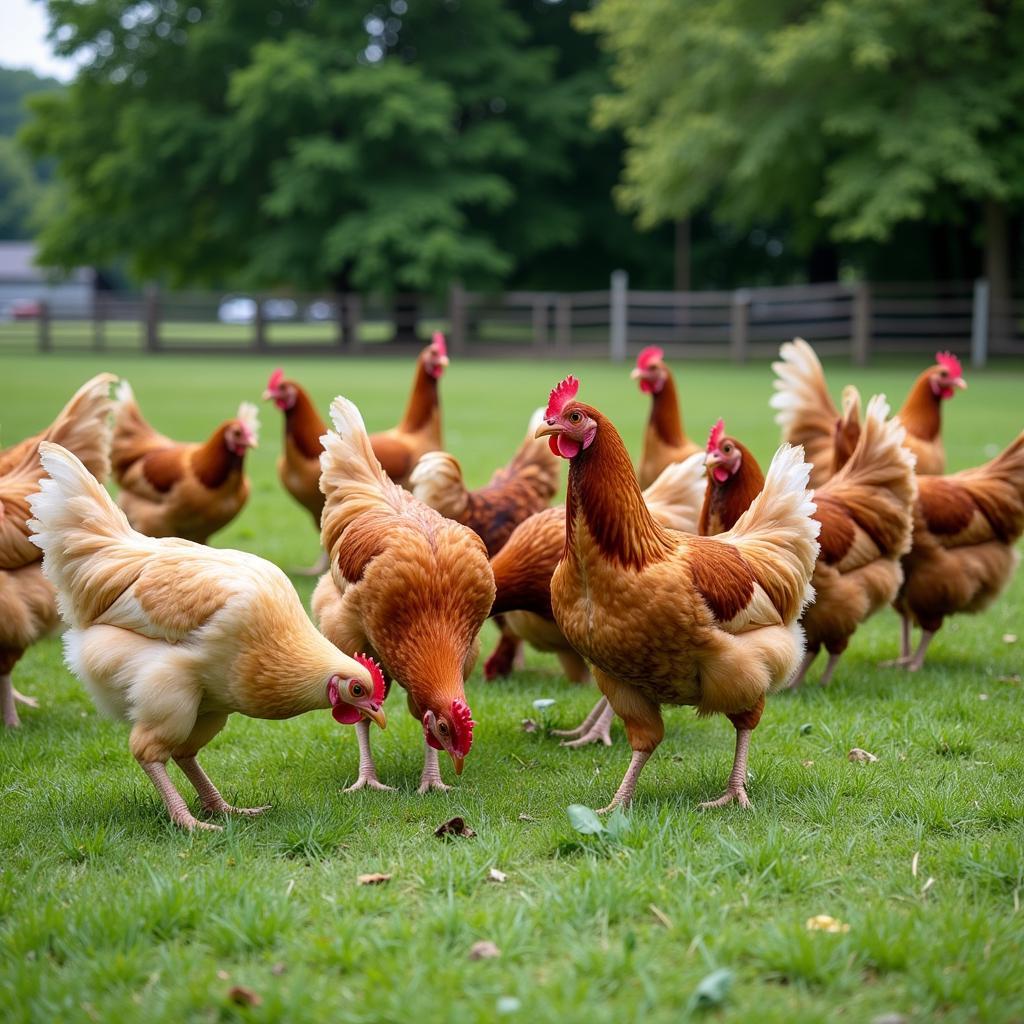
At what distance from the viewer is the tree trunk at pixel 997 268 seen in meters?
28.6

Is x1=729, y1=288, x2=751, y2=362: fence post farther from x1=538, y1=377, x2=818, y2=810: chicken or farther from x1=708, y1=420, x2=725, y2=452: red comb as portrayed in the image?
x1=538, y1=377, x2=818, y2=810: chicken

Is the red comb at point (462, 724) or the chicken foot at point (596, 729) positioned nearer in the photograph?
the red comb at point (462, 724)

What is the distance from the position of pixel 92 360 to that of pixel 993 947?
31060mm

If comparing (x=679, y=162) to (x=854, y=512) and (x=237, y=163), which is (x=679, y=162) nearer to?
(x=237, y=163)

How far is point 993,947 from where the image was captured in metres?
3.15

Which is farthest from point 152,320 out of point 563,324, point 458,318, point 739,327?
point 739,327

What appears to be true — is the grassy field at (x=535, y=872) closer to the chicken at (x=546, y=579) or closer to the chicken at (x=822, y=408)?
the chicken at (x=546, y=579)

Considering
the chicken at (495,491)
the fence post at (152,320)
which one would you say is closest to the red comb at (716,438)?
the chicken at (495,491)

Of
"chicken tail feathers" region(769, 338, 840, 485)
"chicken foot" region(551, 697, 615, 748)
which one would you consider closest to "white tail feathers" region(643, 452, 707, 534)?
"chicken foot" region(551, 697, 615, 748)

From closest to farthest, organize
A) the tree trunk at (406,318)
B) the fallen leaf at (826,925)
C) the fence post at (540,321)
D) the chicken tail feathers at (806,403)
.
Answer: the fallen leaf at (826,925) < the chicken tail feathers at (806,403) < the fence post at (540,321) < the tree trunk at (406,318)

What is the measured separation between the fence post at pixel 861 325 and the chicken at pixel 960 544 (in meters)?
→ 22.1

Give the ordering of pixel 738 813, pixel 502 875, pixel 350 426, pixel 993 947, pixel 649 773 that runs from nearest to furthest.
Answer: pixel 993 947 → pixel 502 875 → pixel 738 813 → pixel 649 773 → pixel 350 426

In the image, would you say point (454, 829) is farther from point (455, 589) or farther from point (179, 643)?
point (179, 643)

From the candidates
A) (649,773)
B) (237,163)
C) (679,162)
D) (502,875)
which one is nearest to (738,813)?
(649,773)
